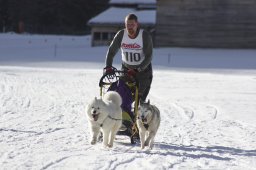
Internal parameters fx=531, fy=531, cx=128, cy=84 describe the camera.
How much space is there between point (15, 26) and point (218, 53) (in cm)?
3382

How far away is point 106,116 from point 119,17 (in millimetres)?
35819

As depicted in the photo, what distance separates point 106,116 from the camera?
7160mm

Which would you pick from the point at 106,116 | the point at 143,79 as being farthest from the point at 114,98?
the point at 143,79

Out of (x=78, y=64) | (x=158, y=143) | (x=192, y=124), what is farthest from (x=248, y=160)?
(x=78, y=64)

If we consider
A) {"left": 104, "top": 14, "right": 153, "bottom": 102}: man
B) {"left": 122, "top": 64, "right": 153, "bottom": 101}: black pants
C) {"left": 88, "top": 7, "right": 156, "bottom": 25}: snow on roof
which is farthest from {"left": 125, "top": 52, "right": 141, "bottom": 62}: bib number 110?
{"left": 88, "top": 7, "right": 156, "bottom": 25}: snow on roof

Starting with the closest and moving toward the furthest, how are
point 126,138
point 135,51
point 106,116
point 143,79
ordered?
point 106,116
point 135,51
point 143,79
point 126,138

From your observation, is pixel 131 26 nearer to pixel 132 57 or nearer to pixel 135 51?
pixel 135 51

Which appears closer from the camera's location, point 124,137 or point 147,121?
point 147,121

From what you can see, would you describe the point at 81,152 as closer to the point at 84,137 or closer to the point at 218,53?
the point at 84,137

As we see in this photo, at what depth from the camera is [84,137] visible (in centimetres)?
847

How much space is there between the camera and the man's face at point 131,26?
25.5 ft

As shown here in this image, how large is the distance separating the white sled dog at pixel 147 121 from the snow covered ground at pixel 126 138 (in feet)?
0.65

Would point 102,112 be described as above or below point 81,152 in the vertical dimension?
above

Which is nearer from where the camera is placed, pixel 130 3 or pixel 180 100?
pixel 180 100
